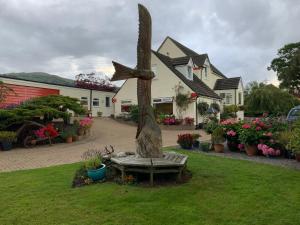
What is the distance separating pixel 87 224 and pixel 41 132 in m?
10.9

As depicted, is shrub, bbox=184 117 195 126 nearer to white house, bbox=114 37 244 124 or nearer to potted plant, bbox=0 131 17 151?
white house, bbox=114 37 244 124

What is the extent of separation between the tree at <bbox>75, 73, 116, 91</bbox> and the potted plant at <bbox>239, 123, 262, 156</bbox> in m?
20.8

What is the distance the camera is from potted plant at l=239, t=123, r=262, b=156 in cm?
989

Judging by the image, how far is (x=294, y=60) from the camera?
121ft

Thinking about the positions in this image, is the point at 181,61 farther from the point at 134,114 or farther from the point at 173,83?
the point at 134,114

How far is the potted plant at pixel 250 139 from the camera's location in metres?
9.89

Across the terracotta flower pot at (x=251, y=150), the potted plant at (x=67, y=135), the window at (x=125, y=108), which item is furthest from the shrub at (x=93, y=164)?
the window at (x=125, y=108)

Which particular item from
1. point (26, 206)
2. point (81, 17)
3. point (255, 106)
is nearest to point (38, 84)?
point (81, 17)

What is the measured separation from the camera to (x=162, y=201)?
4781mm

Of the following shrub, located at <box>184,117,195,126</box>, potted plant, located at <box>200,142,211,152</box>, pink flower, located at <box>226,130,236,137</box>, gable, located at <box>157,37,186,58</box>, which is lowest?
potted plant, located at <box>200,142,211,152</box>

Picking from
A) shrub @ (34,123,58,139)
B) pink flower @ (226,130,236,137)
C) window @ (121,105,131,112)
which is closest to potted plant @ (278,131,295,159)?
pink flower @ (226,130,236,137)

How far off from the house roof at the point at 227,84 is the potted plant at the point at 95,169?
91.2 ft

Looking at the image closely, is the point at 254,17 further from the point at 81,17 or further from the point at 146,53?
the point at 146,53

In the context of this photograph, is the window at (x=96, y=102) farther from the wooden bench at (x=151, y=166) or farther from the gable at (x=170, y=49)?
the wooden bench at (x=151, y=166)
